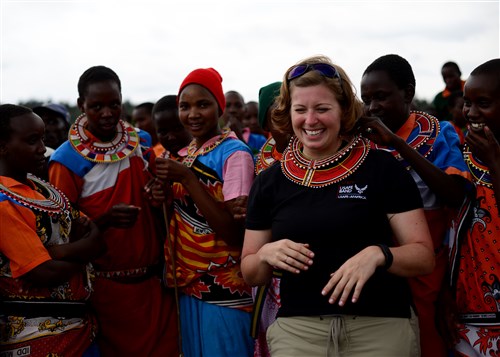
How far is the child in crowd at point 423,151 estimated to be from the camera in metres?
3.15

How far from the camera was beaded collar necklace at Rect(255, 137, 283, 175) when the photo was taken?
409 cm

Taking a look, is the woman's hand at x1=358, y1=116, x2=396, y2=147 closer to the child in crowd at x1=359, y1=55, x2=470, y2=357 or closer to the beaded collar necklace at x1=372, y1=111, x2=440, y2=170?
the child in crowd at x1=359, y1=55, x2=470, y2=357

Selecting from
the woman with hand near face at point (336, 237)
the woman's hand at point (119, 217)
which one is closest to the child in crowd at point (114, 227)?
the woman's hand at point (119, 217)

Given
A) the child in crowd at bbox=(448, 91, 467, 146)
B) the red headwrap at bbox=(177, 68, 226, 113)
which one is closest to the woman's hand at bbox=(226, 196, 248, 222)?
the red headwrap at bbox=(177, 68, 226, 113)

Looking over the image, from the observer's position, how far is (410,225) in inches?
99.2

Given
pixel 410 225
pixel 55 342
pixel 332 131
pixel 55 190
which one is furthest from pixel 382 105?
pixel 55 342

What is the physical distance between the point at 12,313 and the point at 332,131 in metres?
2.03

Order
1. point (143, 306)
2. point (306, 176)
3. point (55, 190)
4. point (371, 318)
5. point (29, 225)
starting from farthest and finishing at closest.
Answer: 1. point (143, 306)
2. point (55, 190)
3. point (29, 225)
4. point (306, 176)
5. point (371, 318)

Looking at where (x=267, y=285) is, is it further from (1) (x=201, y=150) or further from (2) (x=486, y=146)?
(2) (x=486, y=146)

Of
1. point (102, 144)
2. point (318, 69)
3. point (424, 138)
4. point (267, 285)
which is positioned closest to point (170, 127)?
point (102, 144)

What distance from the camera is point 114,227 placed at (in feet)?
12.7

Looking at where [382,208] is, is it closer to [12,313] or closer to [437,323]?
[437,323]

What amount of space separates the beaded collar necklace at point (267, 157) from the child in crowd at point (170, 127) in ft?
2.78

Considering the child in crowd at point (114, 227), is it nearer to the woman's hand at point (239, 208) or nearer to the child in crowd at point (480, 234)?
the woman's hand at point (239, 208)
